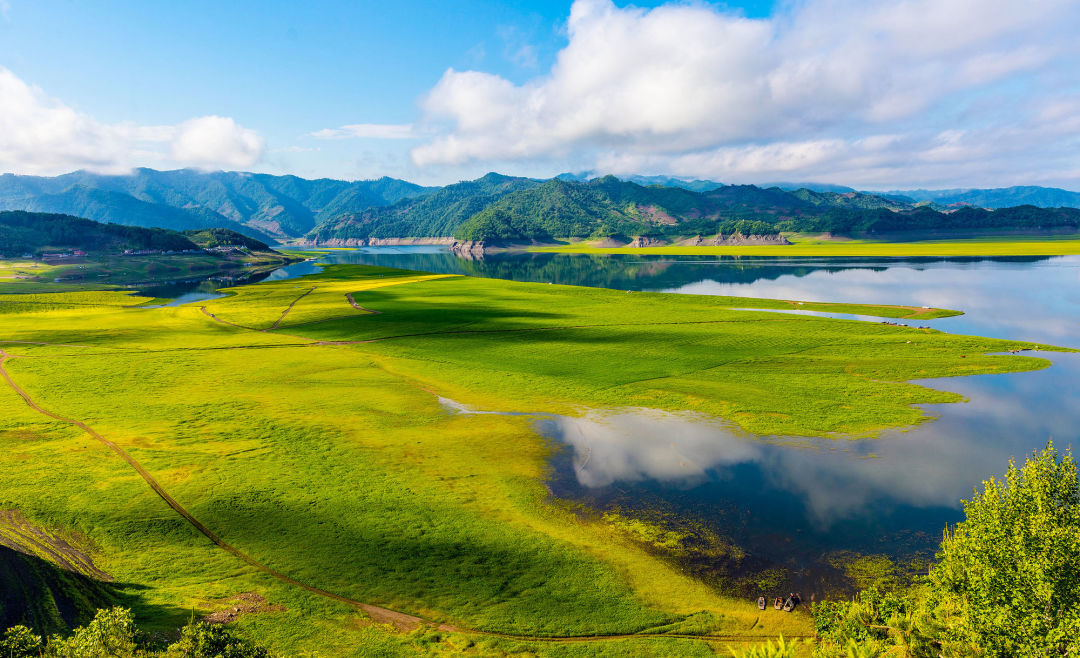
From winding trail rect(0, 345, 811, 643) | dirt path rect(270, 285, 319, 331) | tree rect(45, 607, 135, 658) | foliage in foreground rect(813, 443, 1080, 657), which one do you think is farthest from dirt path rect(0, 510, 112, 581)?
dirt path rect(270, 285, 319, 331)

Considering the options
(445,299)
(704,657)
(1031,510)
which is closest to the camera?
(1031,510)

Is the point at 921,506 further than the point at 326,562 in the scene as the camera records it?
Yes

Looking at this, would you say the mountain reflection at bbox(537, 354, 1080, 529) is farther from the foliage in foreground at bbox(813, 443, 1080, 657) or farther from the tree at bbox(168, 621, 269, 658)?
the tree at bbox(168, 621, 269, 658)

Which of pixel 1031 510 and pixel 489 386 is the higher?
pixel 1031 510

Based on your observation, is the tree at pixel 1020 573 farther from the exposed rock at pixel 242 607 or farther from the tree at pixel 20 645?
the tree at pixel 20 645

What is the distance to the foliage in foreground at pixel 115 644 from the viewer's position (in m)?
14.4

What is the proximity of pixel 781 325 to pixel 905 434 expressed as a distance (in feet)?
→ 152

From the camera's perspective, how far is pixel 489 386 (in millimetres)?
55562

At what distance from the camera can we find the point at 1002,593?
1642 centimetres

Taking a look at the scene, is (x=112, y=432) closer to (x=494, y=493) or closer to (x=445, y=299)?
(x=494, y=493)

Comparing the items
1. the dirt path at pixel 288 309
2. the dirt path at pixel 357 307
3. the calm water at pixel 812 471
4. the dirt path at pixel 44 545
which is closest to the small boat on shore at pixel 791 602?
the calm water at pixel 812 471

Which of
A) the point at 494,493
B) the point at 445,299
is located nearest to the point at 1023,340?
the point at 494,493

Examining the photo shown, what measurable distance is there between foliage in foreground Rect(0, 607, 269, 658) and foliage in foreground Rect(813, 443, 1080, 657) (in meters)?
19.2

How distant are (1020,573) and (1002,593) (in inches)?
34.0
